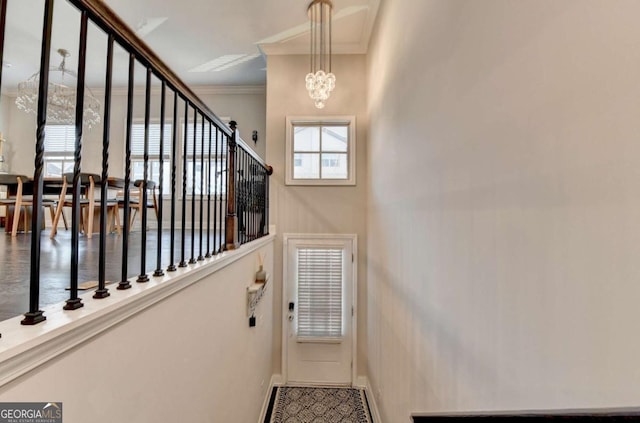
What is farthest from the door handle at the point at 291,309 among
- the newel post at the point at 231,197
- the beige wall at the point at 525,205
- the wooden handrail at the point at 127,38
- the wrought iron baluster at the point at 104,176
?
the wrought iron baluster at the point at 104,176

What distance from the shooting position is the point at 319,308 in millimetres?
4000

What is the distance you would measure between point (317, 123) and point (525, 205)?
343 centimetres

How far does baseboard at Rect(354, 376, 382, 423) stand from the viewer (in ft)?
10.3

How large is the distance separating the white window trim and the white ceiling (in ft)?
3.05

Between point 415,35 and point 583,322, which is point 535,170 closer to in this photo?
point 583,322

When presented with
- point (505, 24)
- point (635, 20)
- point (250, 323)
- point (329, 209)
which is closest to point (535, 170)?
point (635, 20)

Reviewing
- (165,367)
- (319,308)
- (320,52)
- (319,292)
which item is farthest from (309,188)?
(165,367)

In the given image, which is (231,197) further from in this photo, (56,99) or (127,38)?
(56,99)

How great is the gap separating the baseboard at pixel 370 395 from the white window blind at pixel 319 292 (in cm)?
74

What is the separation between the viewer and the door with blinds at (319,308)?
394cm

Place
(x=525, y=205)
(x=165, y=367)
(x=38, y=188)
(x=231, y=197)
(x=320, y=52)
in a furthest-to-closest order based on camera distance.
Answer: (x=320, y=52)
(x=231, y=197)
(x=165, y=367)
(x=525, y=205)
(x=38, y=188)

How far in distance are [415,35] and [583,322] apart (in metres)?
1.88

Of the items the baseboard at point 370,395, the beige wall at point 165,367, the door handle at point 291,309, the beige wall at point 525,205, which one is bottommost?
the baseboard at point 370,395

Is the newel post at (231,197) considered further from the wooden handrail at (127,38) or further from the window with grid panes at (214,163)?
the wooden handrail at (127,38)
